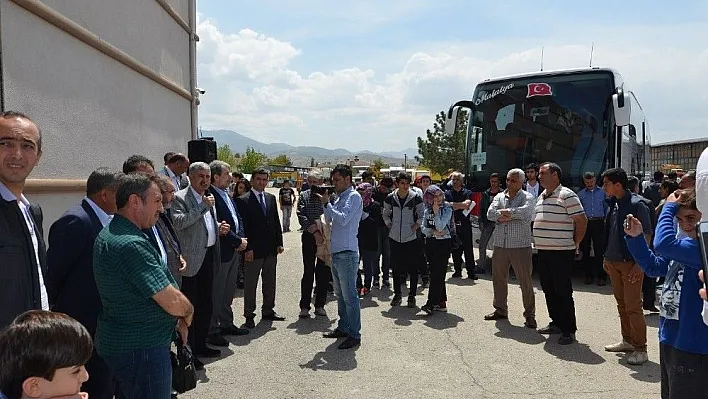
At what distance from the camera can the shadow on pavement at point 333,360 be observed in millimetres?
5535

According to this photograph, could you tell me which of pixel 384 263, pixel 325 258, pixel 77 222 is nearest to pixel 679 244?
pixel 77 222

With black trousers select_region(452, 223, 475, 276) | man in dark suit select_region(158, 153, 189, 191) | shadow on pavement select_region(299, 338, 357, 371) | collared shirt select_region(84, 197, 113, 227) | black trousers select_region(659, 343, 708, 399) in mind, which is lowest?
shadow on pavement select_region(299, 338, 357, 371)

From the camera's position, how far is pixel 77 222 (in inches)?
133

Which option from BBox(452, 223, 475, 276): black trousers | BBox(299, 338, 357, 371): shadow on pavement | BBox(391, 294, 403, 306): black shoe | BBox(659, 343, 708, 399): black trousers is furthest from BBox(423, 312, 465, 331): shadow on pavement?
BBox(659, 343, 708, 399): black trousers

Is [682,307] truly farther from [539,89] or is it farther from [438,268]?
[539,89]

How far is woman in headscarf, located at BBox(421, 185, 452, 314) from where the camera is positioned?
7.71 m

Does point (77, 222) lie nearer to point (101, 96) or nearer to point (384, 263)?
point (101, 96)

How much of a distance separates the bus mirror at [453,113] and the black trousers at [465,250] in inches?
77.1

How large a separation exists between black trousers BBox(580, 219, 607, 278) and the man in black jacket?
29.2 ft

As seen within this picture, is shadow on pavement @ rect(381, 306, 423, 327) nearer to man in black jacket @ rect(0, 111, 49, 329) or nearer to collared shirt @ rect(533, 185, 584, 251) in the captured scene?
collared shirt @ rect(533, 185, 584, 251)

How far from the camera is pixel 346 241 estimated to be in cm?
623

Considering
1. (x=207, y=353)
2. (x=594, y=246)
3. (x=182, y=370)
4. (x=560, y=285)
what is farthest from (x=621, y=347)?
(x=182, y=370)

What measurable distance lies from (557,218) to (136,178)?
16.3 ft

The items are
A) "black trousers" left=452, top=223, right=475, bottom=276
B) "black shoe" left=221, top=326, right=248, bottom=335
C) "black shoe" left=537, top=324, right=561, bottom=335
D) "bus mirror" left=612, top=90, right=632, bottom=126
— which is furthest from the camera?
"black trousers" left=452, top=223, right=475, bottom=276
